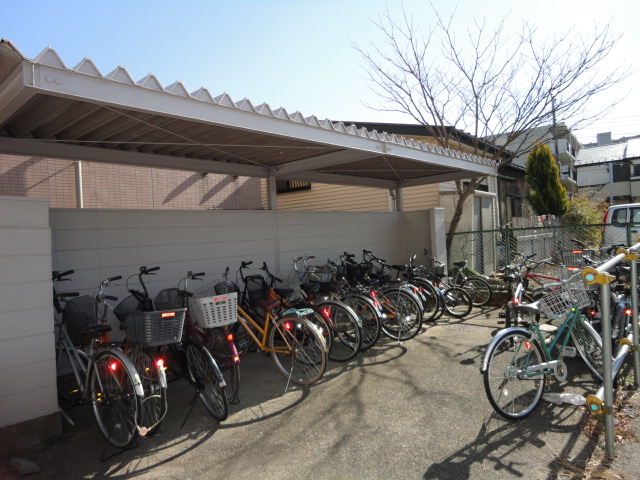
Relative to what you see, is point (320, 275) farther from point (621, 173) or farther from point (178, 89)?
point (621, 173)

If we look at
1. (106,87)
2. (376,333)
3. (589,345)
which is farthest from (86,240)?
(589,345)

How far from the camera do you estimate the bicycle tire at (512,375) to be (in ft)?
10.2

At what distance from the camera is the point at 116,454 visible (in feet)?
9.66

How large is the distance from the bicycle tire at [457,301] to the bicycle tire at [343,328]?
7.55 feet

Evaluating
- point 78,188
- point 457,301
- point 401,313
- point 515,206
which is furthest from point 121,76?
point 515,206

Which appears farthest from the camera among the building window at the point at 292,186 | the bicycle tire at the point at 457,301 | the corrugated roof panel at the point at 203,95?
the building window at the point at 292,186

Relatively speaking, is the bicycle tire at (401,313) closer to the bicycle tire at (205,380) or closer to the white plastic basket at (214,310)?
the white plastic basket at (214,310)

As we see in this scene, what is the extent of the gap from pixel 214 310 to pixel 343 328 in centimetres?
175

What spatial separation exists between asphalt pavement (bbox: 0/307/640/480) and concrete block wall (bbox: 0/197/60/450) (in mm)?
285

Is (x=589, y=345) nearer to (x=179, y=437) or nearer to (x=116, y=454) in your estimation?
(x=179, y=437)

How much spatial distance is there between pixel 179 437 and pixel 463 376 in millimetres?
2609

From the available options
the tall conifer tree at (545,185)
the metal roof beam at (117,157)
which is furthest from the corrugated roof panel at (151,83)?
the tall conifer tree at (545,185)

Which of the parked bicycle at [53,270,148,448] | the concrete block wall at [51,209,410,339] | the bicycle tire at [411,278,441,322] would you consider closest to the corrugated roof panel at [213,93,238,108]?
the parked bicycle at [53,270,148,448]

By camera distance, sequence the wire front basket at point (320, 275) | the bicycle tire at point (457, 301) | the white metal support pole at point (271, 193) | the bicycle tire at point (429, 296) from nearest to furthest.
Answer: the wire front basket at point (320, 275) < the bicycle tire at point (429, 296) < the white metal support pole at point (271, 193) < the bicycle tire at point (457, 301)
